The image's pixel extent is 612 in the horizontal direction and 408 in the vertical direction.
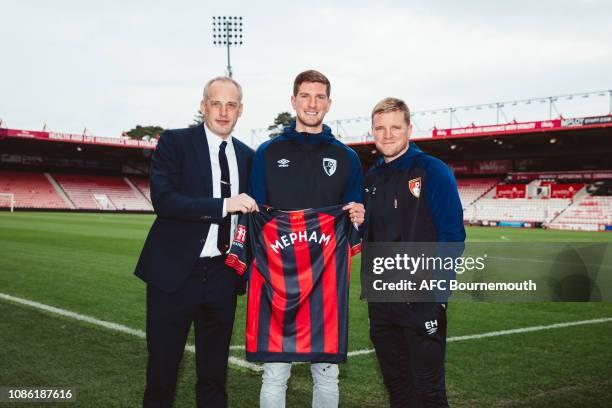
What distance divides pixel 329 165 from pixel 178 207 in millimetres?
862

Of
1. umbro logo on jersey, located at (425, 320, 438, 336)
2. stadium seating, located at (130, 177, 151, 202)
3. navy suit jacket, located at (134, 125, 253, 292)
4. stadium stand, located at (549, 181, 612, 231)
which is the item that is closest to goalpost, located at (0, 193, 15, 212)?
stadium seating, located at (130, 177, 151, 202)

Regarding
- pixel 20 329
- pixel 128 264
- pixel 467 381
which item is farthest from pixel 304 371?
pixel 128 264

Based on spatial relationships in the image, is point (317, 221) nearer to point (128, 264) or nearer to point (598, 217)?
point (128, 264)

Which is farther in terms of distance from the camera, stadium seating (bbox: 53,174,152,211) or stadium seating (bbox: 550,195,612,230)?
stadium seating (bbox: 53,174,152,211)

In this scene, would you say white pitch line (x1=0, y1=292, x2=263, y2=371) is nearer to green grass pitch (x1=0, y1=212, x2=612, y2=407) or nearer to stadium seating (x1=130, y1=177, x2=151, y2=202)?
green grass pitch (x1=0, y1=212, x2=612, y2=407)

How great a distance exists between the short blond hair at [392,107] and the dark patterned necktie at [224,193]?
0.91 meters

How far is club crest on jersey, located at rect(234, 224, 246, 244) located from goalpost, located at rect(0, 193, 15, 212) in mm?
43224

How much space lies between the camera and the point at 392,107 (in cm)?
302

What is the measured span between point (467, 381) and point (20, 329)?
437 cm

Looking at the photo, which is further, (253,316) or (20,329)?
(20,329)

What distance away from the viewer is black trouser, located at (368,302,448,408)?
281 cm

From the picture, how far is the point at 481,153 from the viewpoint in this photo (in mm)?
44156

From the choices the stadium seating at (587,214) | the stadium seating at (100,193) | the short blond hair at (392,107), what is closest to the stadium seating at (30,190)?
the stadium seating at (100,193)

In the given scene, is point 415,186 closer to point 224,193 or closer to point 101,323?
point 224,193
